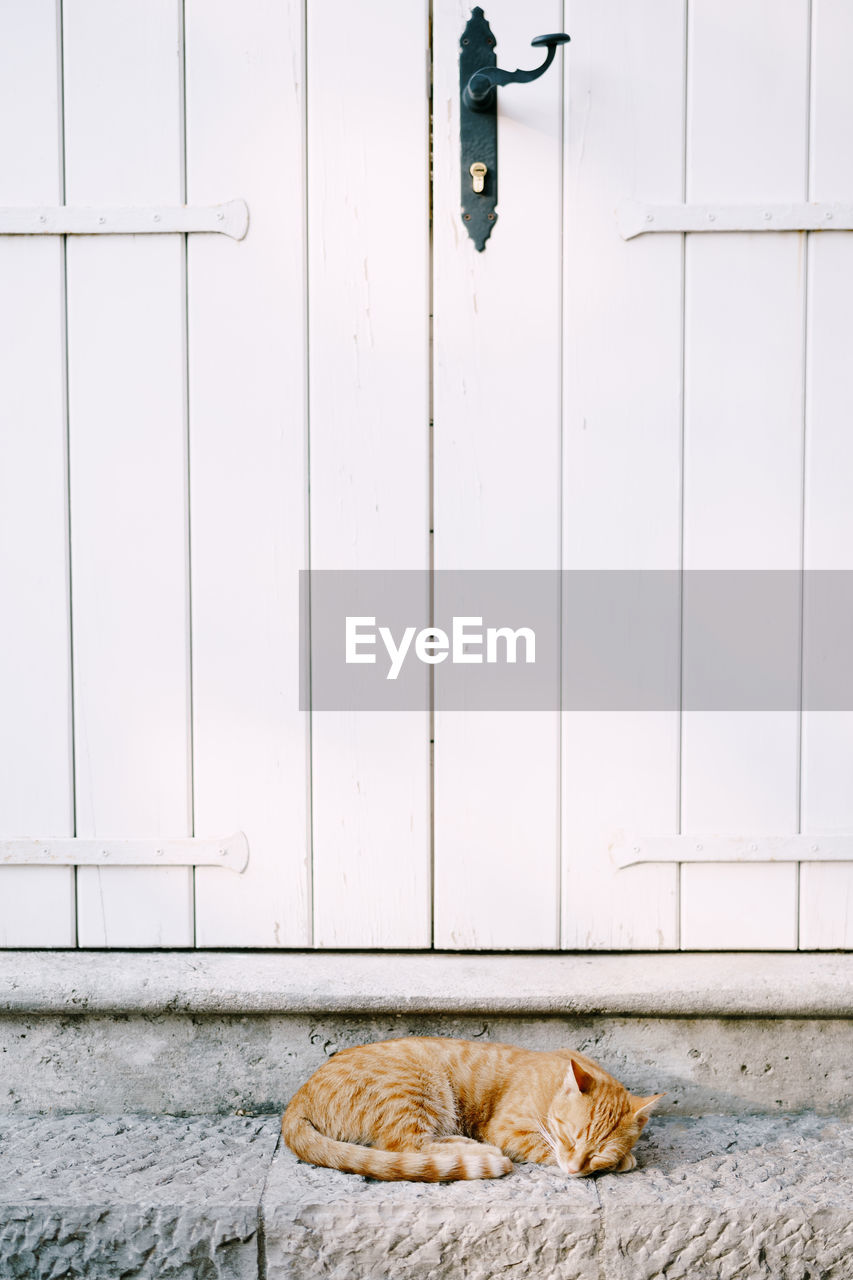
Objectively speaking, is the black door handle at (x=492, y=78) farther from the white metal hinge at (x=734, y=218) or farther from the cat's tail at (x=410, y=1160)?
the cat's tail at (x=410, y=1160)

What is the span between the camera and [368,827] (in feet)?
5.76

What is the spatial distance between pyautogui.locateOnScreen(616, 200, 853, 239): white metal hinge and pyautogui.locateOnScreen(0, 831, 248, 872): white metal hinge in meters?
1.30

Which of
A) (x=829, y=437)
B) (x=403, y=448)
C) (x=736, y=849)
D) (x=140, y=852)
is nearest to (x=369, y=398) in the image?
(x=403, y=448)

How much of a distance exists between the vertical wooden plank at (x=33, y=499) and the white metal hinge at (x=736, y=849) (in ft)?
3.46

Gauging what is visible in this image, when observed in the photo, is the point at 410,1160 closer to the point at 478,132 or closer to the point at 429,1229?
the point at 429,1229

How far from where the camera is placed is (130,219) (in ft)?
5.54

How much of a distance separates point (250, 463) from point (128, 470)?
22 centimetres

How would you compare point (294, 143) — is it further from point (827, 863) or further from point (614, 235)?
point (827, 863)

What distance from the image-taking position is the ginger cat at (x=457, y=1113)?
1460 millimetres

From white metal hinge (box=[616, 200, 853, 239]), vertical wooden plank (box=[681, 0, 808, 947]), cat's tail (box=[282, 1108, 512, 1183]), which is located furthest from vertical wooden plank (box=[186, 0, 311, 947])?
vertical wooden plank (box=[681, 0, 808, 947])

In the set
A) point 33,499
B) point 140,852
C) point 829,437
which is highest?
point 829,437

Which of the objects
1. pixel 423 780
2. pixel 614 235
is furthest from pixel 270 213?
pixel 423 780

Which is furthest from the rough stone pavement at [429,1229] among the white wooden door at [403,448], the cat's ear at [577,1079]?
the white wooden door at [403,448]

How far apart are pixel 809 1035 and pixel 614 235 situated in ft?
4.74
